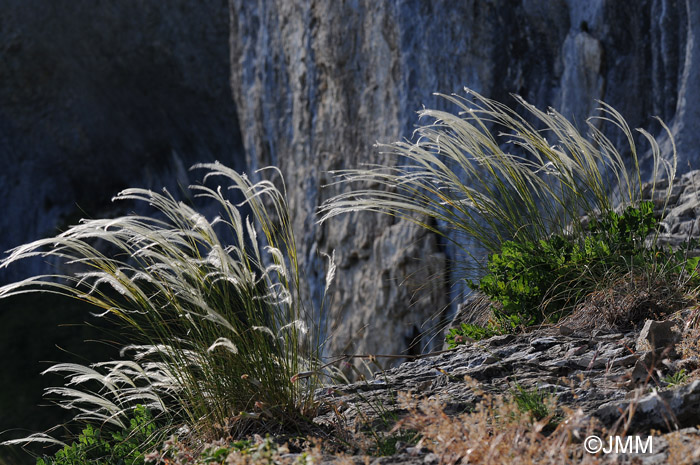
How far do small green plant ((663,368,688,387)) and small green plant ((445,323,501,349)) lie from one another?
1.01 m

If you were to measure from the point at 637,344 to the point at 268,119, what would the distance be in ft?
24.0

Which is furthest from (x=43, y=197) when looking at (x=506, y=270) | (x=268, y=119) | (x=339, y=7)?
(x=506, y=270)

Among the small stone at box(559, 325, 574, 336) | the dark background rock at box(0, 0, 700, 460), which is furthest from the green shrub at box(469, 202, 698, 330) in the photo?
the dark background rock at box(0, 0, 700, 460)

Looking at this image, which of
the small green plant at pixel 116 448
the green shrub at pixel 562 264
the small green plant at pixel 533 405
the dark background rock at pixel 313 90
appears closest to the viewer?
the small green plant at pixel 533 405

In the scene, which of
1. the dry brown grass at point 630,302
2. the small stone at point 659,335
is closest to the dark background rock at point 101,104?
the dry brown grass at point 630,302

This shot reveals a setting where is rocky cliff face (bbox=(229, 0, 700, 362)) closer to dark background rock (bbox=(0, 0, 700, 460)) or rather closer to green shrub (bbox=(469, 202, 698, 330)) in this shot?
dark background rock (bbox=(0, 0, 700, 460))

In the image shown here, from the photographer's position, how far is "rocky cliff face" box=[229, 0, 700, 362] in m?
4.73

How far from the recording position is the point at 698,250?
2992 mm

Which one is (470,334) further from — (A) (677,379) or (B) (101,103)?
(B) (101,103)

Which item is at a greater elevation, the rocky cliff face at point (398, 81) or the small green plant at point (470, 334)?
the rocky cliff face at point (398, 81)

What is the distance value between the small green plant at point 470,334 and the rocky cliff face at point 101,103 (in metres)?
11.3

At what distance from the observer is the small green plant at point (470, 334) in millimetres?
2836

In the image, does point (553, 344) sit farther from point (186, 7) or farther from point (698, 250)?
point (186, 7)

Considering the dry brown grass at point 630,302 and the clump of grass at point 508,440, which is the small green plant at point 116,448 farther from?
the dry brown grass at point 630,302
